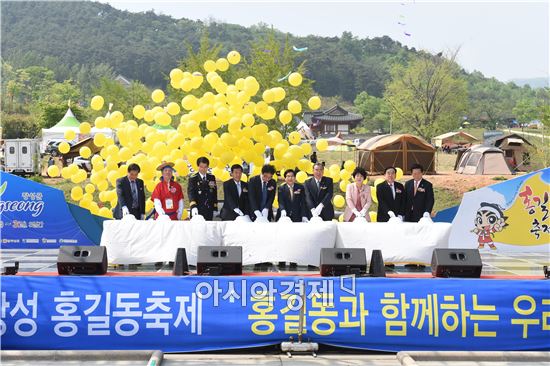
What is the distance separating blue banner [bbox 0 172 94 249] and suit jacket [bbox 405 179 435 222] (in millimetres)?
5017

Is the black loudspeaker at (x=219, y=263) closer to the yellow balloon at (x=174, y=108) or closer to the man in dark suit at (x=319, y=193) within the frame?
the man in dark suit at (x=319, y=193)

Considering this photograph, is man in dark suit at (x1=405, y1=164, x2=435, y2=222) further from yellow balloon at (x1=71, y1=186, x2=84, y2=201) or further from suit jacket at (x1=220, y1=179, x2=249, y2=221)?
yellow balloon at (x1=71, y1=186, x2=84, y2=201)

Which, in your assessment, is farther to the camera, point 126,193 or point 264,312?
point 126,193

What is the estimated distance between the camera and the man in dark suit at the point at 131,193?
11.4 metres

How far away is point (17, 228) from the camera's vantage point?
11.9m

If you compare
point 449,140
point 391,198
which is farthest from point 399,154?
point 449,140

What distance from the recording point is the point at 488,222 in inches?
524

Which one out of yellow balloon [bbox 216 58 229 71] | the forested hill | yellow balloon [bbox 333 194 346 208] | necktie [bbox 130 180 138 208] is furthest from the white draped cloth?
the forested hill

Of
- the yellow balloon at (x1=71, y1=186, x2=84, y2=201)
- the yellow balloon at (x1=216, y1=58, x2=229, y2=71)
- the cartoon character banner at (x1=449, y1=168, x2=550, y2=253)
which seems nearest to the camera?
the cartoon character banner at (x1=449, y1=168, x2=550, y2=253)

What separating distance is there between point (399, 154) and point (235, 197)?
25.9 metres

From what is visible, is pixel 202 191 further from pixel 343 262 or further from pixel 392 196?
pixel 343 262

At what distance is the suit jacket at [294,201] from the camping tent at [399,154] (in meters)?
24.9

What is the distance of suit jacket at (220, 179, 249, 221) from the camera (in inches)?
446

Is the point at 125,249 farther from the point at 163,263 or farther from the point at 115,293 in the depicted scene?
the point at 115,293
